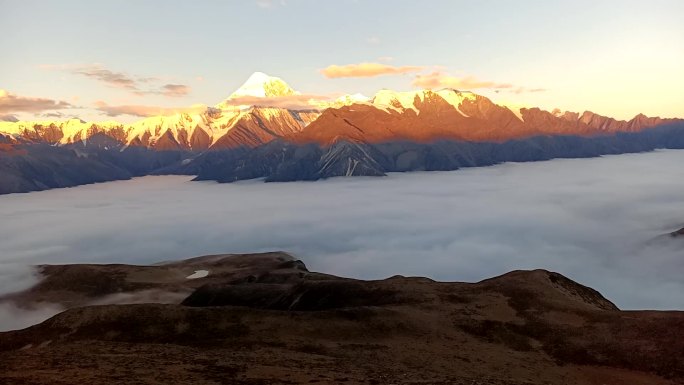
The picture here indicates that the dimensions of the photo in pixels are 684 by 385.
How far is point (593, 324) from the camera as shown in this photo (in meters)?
68.1

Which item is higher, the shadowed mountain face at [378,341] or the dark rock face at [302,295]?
the shadowed mountain face at [378,341]

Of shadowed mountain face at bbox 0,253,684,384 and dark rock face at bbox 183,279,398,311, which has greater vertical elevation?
shadowed mountain face at bbox 0,253,684,384

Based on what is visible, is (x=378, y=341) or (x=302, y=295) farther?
(x=302, y=295)

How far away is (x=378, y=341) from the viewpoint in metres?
62.5

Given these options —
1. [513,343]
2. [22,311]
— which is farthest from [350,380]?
[22,311]

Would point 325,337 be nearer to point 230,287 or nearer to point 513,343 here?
point 513,343

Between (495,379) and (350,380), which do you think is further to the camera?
(495,379)

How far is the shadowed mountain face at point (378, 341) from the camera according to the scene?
145ft

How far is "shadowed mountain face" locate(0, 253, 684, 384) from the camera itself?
4416cm

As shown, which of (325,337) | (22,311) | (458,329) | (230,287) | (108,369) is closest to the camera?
(108,369)

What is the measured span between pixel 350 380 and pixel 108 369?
2020 centimetres

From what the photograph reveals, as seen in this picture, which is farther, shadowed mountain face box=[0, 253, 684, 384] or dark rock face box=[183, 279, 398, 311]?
dark rock face box=[183, 279, 398, 311]

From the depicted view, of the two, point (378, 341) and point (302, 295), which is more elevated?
point (378, 341)

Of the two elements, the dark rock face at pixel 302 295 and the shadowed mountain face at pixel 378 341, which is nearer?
the shadowed mountain face at pixel 378 341
